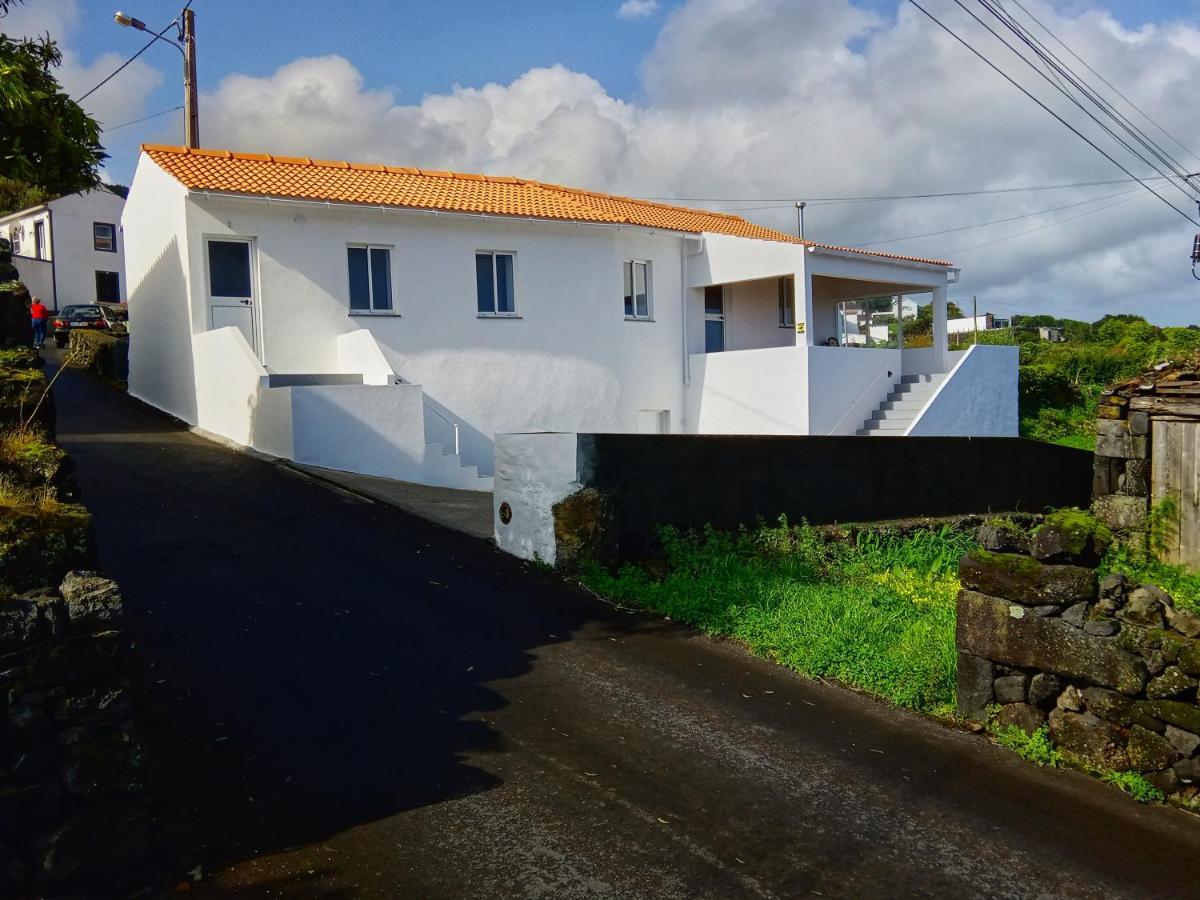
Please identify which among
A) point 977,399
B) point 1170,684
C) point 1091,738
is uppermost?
→ point 977,399

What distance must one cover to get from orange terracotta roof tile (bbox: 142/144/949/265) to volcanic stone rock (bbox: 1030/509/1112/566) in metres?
13.9

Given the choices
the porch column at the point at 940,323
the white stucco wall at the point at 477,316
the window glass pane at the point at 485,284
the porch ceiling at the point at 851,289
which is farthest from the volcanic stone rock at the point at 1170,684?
the porch ceiling at the point at 851,289

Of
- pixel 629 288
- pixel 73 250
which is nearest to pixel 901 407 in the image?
pixel 629 288

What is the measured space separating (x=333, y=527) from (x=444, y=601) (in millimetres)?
2834

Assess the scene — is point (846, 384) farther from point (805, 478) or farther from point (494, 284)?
point (805, 478)

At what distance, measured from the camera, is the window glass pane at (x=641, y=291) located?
21.3 meters

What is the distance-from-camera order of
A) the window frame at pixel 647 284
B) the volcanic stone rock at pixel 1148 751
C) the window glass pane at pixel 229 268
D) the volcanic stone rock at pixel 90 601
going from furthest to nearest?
the window frame at pixel 647 284, the window glass pane at pixel 229 268, the volcanic stone rock at pixel 1148 751, the volcanic stone rock at pixel 90 601

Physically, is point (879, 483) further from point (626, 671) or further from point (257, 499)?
point (257, 499)

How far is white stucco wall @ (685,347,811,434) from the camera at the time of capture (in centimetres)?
1956

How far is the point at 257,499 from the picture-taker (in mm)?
12031

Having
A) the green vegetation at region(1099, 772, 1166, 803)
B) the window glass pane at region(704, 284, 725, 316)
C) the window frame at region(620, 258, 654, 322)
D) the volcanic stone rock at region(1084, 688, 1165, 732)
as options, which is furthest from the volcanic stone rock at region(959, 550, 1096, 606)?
the window glass pane at region(704, 284, 725, 316)

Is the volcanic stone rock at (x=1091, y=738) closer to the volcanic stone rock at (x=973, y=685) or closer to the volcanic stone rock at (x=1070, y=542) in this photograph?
the volcanic stone rock at (x=973, y=685)

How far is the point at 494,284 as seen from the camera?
19.2 meters

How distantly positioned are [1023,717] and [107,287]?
49.3 metres
